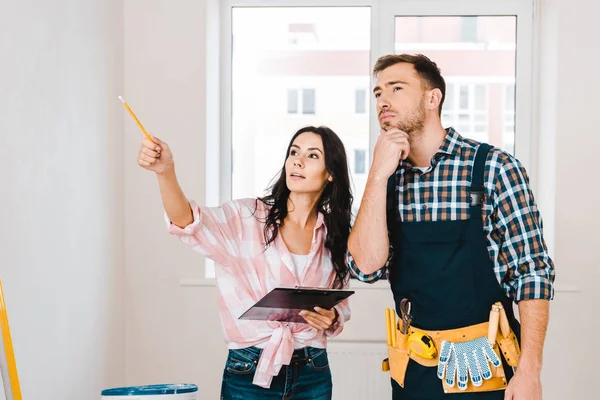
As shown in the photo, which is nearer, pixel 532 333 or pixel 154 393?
pixel 532 333

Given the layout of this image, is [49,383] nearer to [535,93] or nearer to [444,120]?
[444,120]

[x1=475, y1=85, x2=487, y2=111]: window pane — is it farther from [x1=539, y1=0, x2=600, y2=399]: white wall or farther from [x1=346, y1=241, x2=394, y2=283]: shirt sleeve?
[x1=346, y1=241, x2=394, y2=283]: shirt sleeve

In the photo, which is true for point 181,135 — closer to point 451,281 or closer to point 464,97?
point 464,97

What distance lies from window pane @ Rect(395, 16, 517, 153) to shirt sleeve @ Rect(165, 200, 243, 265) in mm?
1719

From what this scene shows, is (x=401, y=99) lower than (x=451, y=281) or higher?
higher

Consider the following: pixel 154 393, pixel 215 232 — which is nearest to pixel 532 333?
pixel 215 232

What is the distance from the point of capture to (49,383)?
7.89 ft

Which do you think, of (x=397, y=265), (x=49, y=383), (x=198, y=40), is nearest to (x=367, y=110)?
(x=198, y=40)

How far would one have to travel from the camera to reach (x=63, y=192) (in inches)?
98.3

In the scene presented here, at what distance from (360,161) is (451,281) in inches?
66.9

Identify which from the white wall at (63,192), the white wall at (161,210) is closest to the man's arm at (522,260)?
the white wall at (63,192)

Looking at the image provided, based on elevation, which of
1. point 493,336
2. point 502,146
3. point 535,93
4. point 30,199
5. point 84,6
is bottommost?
point 493,336

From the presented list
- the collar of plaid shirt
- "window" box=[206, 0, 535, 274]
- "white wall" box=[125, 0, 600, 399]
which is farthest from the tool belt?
"window" box=[206, 0, 535, 274]

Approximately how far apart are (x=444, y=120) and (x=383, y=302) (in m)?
0.92
